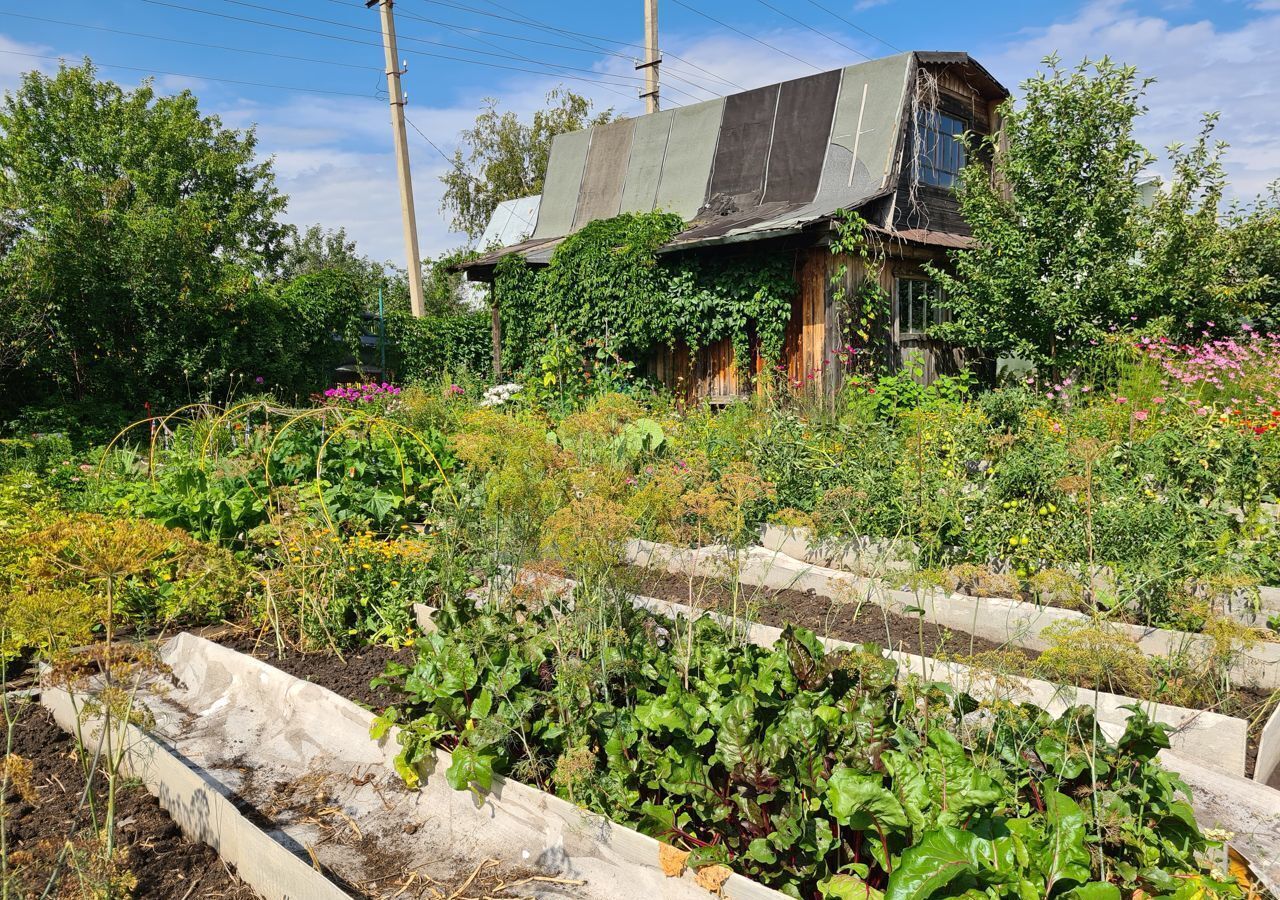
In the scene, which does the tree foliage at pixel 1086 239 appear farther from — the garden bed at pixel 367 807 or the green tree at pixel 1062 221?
the garden bed at pixel 367 807

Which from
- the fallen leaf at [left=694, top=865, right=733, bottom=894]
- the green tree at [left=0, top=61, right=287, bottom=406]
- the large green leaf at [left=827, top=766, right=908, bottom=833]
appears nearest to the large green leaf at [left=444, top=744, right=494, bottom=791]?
the fallen leaf at [left=694, top=865, right=733, bottom=894]

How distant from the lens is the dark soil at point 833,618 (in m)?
4.10

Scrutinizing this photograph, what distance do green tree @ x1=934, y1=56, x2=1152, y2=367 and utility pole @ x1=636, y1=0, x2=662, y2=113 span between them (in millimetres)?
8976

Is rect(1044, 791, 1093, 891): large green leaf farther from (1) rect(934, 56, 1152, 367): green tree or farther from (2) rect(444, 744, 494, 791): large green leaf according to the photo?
(1) rect(934, 56, 1152, 367): green tree

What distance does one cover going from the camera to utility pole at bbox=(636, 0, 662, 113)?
696 inches

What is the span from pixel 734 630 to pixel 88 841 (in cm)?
228

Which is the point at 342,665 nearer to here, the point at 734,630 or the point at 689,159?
the point at 734,630

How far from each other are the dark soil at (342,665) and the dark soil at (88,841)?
0.88 metres

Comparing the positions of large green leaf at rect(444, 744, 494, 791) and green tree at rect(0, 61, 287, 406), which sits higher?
green tree at rect(0, 61, 287, 406)

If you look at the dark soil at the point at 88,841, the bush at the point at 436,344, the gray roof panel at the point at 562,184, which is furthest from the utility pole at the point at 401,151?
the dark soil at the point at 88,841

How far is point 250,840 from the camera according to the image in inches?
97.3

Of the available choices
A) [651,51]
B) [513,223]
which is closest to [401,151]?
[513,223]

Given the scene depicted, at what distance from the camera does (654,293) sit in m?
11.4

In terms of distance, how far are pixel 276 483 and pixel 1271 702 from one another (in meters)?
5.48
